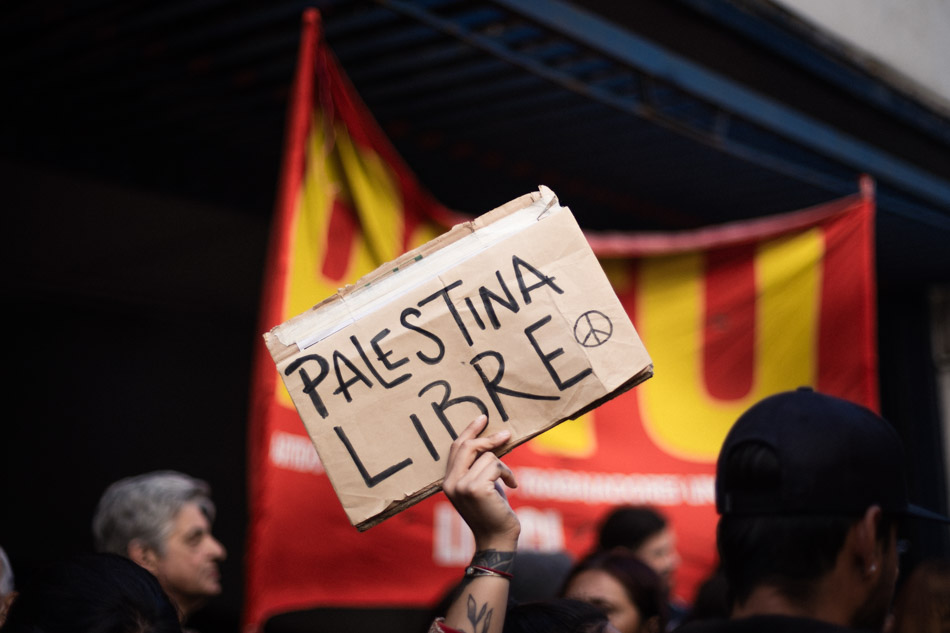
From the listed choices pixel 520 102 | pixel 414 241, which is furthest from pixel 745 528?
pixel 520 102

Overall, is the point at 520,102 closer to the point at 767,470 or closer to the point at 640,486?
the point at 640,486

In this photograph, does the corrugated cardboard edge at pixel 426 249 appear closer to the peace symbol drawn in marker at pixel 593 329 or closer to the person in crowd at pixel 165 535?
the peace symbol drawn in marker at pixel 593 329

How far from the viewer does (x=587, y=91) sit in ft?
15.9

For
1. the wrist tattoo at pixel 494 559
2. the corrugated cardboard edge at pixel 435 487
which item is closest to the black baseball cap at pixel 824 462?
the corrugated cardboard edge at pixel 435 487

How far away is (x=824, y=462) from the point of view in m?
1.58

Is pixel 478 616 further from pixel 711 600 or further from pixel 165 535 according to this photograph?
pixel 711 600

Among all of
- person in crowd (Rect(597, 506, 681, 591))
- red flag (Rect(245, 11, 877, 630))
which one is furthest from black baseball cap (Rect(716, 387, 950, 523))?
person in crowd (Rect(597, 506, 681, 591))

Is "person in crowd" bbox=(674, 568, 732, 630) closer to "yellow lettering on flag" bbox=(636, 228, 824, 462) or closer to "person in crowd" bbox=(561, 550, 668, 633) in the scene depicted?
"person in crowd" bbox=(561, 550, 668, 633)

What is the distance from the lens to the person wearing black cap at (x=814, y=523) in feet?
5.14

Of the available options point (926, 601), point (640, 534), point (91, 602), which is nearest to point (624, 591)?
point (926, 601)

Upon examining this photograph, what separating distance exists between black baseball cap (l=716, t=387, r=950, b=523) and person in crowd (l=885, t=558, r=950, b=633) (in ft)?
3.02

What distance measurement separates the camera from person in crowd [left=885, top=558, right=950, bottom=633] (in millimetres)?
2434

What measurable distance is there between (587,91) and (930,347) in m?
5.07

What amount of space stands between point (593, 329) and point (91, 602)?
1.01 m
